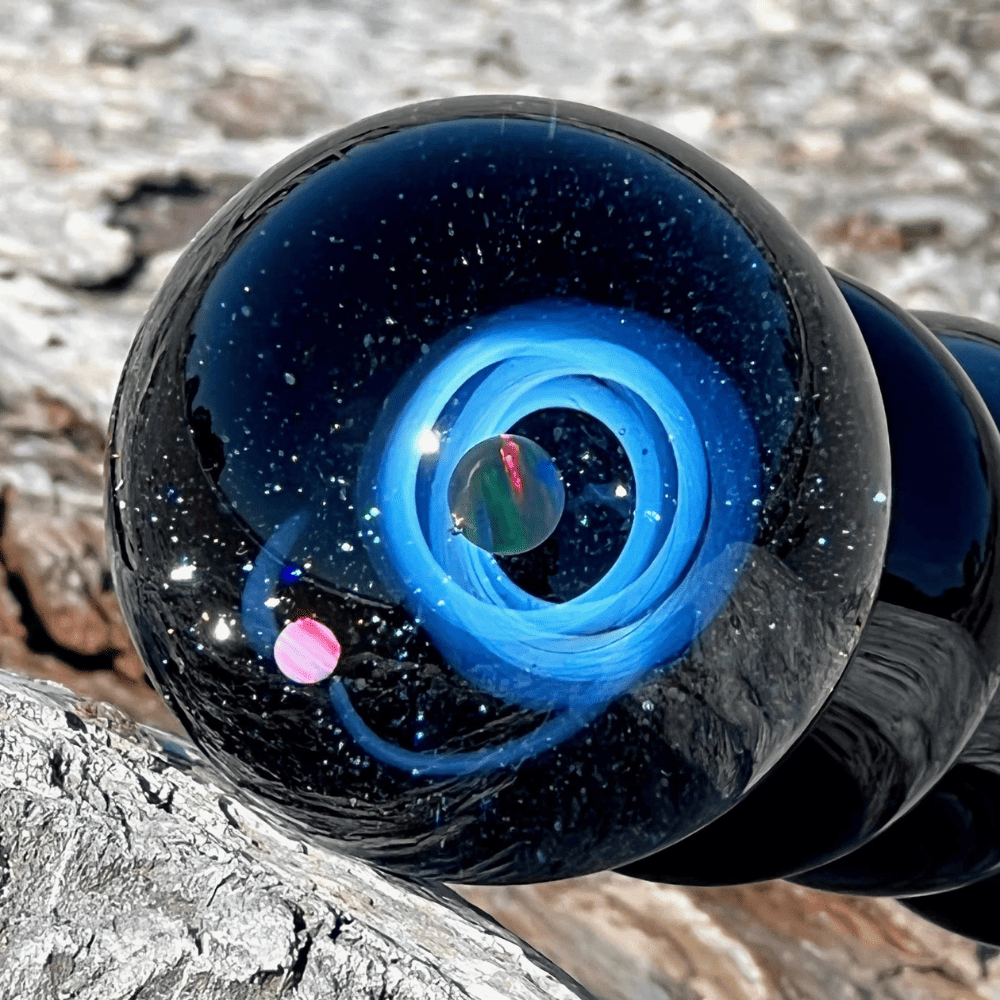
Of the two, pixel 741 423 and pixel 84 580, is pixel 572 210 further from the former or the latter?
pixel 84 580

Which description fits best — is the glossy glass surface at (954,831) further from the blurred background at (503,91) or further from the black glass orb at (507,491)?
the blurred background at (503,91)

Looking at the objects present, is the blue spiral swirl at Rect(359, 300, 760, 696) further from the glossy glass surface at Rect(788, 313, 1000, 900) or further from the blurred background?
the blurred background

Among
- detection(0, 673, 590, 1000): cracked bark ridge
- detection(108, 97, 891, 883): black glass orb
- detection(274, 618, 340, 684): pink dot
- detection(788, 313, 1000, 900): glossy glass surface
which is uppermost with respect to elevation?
detection(108, 97, 891, 883): black glass orb

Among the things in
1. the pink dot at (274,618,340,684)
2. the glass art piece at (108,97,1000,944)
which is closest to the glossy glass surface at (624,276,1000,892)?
the glass art piece at (108,97,1000,944)

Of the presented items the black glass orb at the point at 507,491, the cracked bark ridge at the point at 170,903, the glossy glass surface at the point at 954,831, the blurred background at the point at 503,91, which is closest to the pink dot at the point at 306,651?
the black glass orb at the point at 507,491

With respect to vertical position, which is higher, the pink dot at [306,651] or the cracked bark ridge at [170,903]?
the pink dot at [306,651]

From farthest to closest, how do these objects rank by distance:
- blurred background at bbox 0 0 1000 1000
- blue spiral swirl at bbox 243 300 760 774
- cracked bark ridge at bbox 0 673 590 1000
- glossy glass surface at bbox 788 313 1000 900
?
1. blurred background at bbox 0 0 1000 1000
2. glossy glass surface at bbox 788 313 1000 900
3. cracked bark ridge at bbox 0 673 590 1000
4. blue spiral swirl at bbox 243 300 760 774
